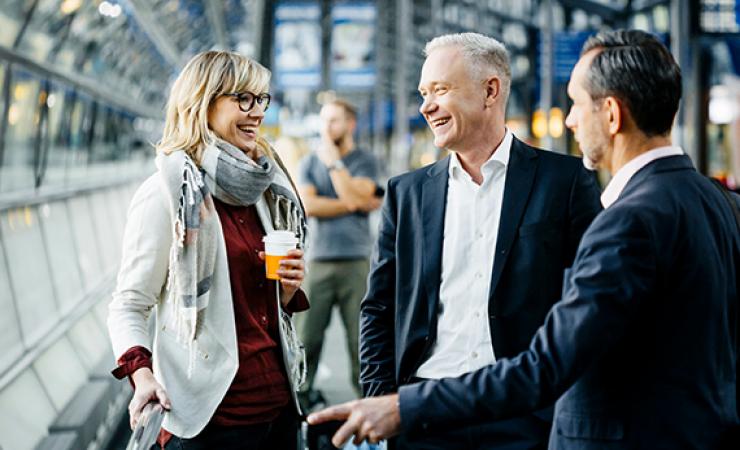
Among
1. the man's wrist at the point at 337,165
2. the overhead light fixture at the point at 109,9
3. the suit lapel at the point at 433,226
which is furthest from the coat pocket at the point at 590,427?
the overhead light fixture at the point at 109,9

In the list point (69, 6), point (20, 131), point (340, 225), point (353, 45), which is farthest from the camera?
point (353, 45)

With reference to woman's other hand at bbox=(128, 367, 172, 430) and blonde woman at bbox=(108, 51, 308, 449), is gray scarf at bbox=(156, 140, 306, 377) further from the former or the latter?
woman's other hand at bbox=(128, 367, 172, 430)

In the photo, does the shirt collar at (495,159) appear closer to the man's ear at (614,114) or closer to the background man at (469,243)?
the background man at (469,243)

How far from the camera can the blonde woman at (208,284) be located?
9.93ft

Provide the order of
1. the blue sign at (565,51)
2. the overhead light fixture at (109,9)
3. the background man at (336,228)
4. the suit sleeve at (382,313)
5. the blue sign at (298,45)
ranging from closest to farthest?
the suit sleeve at (382,313)
the background man at (336,228)
the overhead light fixture at (109,9)
the blue sign at (565,51)
the blue sign at (298,45)

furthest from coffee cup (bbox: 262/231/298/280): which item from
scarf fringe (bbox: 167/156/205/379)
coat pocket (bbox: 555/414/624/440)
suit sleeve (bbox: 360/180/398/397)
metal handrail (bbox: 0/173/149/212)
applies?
metal handrail (bbox: 0/173/149/212)

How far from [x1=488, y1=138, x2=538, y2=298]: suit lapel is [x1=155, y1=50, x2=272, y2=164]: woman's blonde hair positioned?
78cm

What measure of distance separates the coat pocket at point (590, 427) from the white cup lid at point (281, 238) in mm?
1012

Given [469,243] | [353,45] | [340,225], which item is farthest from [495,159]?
[353,45]

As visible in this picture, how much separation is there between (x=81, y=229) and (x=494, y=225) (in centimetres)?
990

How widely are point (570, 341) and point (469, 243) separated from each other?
3.02 ft

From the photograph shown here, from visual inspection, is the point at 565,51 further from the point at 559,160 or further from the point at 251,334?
the point at 251,334

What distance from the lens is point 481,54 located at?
3.16 meters

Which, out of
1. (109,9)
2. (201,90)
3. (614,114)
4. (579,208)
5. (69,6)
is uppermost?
(109,9)
